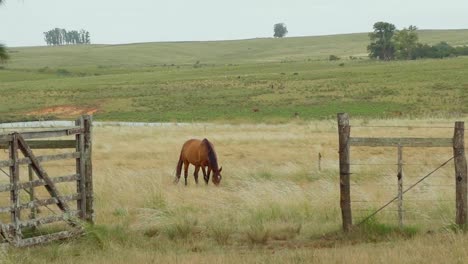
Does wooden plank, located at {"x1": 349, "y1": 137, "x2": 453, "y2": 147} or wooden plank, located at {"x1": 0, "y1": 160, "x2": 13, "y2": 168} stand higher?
wooden plank, located at {"x1": 349, "y1": 137, "x2": 453, "y2": 147}

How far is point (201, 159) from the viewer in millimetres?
22031

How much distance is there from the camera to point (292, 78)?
87.6m

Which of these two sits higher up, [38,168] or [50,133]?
[50,133]

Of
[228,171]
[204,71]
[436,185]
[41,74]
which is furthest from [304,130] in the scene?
[41,74]

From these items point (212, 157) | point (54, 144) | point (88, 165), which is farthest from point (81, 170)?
point (212, 157)

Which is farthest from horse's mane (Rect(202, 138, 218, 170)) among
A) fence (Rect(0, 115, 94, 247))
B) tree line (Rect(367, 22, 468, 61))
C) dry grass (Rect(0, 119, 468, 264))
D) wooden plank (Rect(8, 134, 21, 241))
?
tree line (Rect(367, 22, 468, 61))

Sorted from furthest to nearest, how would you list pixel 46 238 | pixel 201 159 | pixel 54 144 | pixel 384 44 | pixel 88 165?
pixel 384 44 → pixel 201 159 → pixel 54 144 → pixel 88 165 → pixel 46 238

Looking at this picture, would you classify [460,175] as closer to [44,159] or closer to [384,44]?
[44,159]

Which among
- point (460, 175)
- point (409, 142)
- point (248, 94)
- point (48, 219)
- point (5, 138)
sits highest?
point (248, 94)

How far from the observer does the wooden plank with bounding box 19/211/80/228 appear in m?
12.3

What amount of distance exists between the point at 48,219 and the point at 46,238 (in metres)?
0.41

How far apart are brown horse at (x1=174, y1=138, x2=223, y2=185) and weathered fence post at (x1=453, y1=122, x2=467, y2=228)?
28.8 feet

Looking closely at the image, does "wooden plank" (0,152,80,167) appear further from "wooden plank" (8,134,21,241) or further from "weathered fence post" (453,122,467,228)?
"weathered fence post" (453,122,467,228)

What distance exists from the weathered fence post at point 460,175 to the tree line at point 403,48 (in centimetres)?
11394
